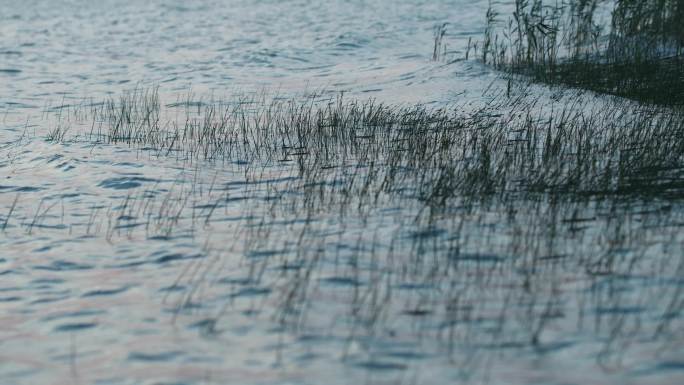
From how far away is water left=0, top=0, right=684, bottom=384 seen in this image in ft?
14.0

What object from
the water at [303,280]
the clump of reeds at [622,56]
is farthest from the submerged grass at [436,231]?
the clump of reeds at [622,56]

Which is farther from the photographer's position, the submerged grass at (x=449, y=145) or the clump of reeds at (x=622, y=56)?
the clump of reeds at (x=622, y=56)

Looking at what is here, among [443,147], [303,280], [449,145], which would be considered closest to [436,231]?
[303,280]

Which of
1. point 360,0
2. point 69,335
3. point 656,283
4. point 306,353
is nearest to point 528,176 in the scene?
point 656,283

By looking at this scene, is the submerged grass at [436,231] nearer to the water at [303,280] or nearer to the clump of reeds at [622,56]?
the water at [303,280]

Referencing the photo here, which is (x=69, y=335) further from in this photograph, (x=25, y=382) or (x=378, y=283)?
(x=378, y=283)

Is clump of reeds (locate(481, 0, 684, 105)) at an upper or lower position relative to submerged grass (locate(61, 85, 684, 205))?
upper

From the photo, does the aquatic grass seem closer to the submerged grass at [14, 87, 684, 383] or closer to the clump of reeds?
the submerged grass at [14, 87, 684, 383]

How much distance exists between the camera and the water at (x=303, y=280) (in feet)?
14.0

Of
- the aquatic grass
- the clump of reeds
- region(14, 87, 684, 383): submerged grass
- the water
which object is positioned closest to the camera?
the water

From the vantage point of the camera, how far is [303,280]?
5215mm

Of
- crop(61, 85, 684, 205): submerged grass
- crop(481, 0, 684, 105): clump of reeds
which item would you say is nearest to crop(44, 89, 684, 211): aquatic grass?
crop(61, 85, 684, 205): submerged grass

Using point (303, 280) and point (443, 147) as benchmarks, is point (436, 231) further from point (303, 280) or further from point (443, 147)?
point (443, 147)

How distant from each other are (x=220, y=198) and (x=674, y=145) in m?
3.98
